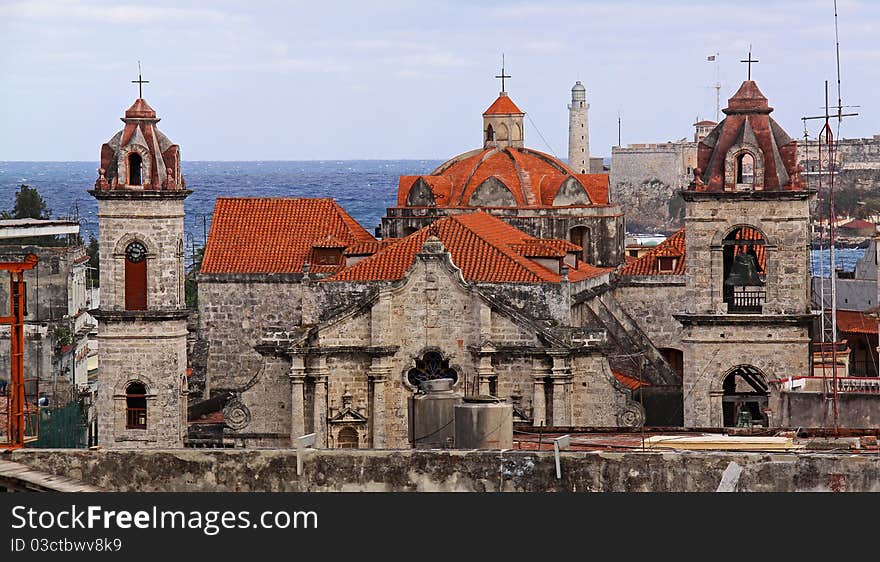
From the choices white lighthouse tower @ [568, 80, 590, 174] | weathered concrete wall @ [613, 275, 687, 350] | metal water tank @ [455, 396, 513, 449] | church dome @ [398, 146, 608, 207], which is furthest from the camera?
white lighthouse tower @ [568, 80, 590, 174]

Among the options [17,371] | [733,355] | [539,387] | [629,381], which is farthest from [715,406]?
[17,371]

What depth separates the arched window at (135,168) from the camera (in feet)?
174

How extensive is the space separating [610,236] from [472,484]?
3658 centimetres

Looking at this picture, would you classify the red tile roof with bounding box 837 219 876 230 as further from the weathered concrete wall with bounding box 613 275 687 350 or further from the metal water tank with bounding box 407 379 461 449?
the metal water tank with bounding box 407 379 461 449

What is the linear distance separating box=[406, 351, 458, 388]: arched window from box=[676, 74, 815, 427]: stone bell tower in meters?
5.58

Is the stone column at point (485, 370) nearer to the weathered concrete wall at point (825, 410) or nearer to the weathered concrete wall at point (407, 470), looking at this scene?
the weathered concrete wall at point (825, 410)

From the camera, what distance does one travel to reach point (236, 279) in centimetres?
6022

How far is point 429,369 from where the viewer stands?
52.7m

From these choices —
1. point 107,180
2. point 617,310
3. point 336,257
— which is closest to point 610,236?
point 617,310

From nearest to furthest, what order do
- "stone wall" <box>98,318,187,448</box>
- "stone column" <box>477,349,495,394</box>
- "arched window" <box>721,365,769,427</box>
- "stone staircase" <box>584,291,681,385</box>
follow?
"arched window" <box>721,365,769,427</box> < "stone column" <box>477,349,495,394</box> < "stone wall" <box>98,318,187,448</box> < "stone staircase" <box>584,291,681,385</box>

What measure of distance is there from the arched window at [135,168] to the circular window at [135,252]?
4.74 feet

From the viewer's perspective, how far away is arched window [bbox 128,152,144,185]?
53125 mm

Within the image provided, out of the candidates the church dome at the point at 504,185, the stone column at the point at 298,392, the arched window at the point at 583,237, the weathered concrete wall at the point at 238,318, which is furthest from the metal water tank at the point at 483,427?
the arched window at the point at 583,237

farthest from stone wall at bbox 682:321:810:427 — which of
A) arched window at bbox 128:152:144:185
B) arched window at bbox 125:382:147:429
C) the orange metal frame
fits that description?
the orange metal frame
